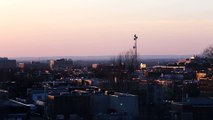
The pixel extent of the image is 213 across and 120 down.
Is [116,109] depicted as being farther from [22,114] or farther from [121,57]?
[121,57]

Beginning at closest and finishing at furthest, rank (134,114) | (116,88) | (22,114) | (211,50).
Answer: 1. (22,114)
2. (134,114)
3. (116,88)
4. (211,50)

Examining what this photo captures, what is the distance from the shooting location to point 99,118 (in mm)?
29422

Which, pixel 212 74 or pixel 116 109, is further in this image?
pixel 212 74

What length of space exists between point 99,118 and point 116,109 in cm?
429

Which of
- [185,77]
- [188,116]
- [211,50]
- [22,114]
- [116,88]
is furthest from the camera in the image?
[211,50]

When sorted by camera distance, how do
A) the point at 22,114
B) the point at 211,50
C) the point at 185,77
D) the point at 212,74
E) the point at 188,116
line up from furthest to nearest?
the point at 211,50 < the point at 185,77 < the point at 212,74 < the point at 188,116 < the point at 22,114

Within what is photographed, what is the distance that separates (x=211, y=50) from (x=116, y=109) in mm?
41326

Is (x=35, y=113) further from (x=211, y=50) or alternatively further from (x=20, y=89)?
(x=211, y=50)

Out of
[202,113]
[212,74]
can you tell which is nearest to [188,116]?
[202,113]

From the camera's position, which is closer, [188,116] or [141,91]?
[188,116]

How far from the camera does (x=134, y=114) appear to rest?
32719 millimetres

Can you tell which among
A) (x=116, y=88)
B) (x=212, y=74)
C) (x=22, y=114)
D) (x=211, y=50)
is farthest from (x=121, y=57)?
(x=22, y=114)

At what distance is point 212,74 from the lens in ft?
187

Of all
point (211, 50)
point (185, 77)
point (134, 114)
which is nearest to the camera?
point (134, 114)
